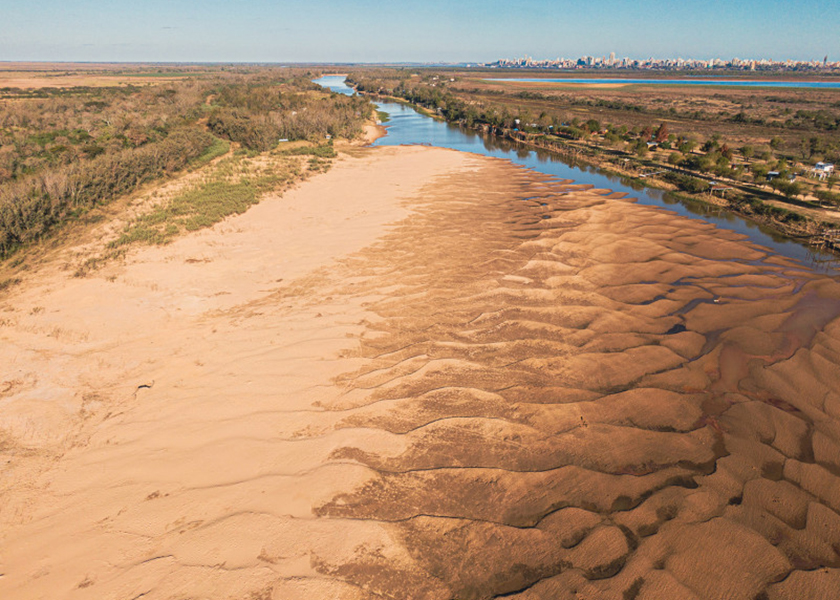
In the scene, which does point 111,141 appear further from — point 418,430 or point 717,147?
point 717,147

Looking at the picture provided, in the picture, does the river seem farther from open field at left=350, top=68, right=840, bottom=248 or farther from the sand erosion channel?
the sand erosion channel

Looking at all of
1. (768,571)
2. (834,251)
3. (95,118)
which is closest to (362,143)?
(95,118)

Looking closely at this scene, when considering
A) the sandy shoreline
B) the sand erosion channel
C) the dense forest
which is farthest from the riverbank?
the dense forest

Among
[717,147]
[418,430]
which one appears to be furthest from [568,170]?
[418,430]

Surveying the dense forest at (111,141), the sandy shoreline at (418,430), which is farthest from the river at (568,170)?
the dense forest at (111,141)

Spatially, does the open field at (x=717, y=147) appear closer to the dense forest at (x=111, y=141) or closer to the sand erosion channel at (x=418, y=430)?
the sand erosion channel at (x=418, y=430)
